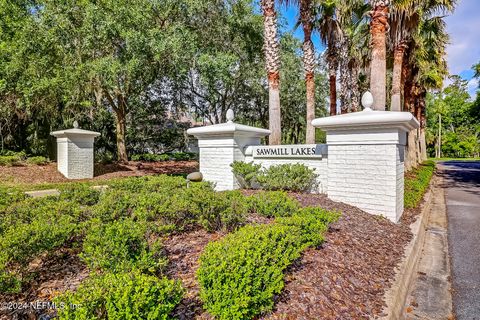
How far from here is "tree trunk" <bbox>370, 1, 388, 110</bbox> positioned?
845 cm

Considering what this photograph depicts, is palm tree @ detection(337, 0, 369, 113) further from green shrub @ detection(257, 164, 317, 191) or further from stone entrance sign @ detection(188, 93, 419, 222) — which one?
green shrub @ detection(257, 164, 317, 191)

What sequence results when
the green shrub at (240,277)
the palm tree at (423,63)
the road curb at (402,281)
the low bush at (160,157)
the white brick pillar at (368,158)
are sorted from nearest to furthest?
the green shrub at (240,277) → the road curb at (402,281) → the white brick pillar at (368,158) → the palm tree at (423,63) → the low bush at (160,157)

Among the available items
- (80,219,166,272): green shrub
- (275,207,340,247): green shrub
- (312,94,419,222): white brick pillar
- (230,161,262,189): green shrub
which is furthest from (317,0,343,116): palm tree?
(80,219,166,272): green shrub

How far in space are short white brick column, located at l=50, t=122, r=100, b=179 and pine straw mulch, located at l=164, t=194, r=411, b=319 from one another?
10.7 meters

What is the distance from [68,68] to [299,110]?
19.3m

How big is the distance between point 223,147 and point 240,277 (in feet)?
19.2

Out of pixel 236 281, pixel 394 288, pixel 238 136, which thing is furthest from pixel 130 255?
pixel 238 136

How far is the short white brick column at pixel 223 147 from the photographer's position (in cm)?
786

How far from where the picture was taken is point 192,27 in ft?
50.9

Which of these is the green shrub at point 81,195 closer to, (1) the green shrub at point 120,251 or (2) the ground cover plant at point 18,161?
(1) the green shrub at point 120,251

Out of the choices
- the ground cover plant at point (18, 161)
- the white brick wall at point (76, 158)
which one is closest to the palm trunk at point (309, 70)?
the white brick wall at point (76, 158)

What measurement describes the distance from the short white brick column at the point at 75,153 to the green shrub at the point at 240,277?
1215cm

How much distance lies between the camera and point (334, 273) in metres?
3.26

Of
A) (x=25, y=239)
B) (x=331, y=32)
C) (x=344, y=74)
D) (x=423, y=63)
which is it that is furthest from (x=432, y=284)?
(x=423, y=63)
